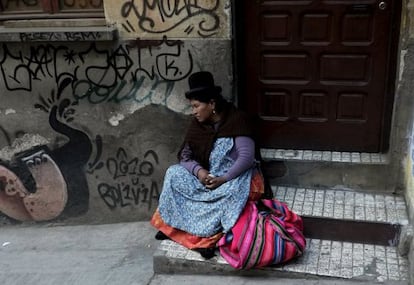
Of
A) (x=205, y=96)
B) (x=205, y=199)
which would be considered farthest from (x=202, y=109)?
(x=205, y=199)

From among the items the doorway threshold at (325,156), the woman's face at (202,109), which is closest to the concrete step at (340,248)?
the doorway threshold at (325,156)

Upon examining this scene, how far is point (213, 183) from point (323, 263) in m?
0.89

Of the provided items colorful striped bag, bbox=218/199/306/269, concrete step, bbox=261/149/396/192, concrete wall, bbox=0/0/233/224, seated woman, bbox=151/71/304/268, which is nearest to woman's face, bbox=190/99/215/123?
seated woman, bbox=151/71/304/268

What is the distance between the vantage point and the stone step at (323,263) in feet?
11.1

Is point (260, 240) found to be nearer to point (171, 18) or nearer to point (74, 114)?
point (171, 18)

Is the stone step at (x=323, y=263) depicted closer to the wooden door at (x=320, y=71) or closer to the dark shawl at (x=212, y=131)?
the dark shawl at (x=212, y=131)

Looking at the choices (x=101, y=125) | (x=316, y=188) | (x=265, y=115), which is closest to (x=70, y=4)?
(x=101, y=125)

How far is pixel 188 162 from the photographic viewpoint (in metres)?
3.81

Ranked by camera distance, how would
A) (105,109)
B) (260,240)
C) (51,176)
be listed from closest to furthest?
(260,240)
(105,109)
(51,176)

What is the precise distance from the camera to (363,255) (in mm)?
3578

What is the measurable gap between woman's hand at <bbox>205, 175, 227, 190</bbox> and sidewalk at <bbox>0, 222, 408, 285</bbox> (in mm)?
606

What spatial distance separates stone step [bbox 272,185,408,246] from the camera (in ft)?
12.1

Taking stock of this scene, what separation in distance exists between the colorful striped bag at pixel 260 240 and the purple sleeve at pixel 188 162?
0.45m

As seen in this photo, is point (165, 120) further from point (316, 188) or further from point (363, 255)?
point (363, 255)
